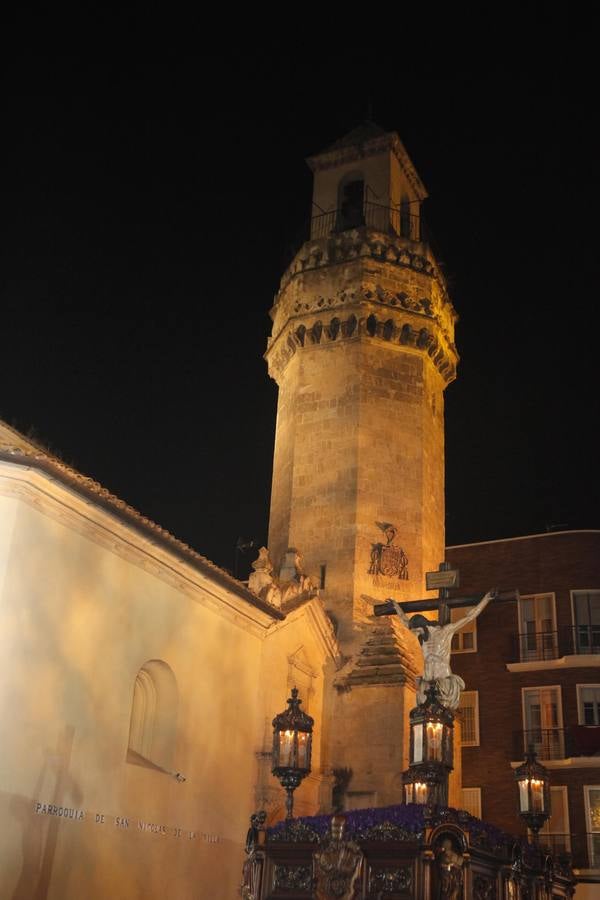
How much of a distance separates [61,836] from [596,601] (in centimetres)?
1992

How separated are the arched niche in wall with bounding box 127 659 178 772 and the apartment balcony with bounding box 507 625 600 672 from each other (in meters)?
14.0

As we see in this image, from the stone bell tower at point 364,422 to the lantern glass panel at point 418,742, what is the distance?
8.93 m

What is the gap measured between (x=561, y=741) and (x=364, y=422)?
11247 millimetres

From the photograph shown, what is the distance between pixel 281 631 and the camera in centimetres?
2516

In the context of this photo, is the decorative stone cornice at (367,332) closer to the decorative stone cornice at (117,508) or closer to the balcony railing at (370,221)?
the balcony railing at (370,221)

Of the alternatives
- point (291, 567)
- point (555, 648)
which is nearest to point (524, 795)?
point (291, 567)

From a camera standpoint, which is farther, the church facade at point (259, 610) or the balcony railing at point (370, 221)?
the balcony railing at point (370, 221)

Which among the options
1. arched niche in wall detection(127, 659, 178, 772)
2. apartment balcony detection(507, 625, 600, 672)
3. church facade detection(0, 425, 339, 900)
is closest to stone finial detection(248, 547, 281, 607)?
church facade detection(0, 425, 339, 900)

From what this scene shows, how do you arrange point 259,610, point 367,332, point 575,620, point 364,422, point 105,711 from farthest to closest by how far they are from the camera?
point 575,620, point 367,332, point 364,422, point 259,610, point 105,711

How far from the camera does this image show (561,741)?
2975 centimetres

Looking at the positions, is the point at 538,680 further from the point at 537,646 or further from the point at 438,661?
the point at 438,661

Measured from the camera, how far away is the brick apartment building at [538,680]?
95.0 feet

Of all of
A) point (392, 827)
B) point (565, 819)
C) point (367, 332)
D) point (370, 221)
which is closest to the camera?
point (392, 827)

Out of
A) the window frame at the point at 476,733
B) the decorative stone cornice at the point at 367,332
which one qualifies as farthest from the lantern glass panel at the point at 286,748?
the decorative stone cornice at the point at 367,332
